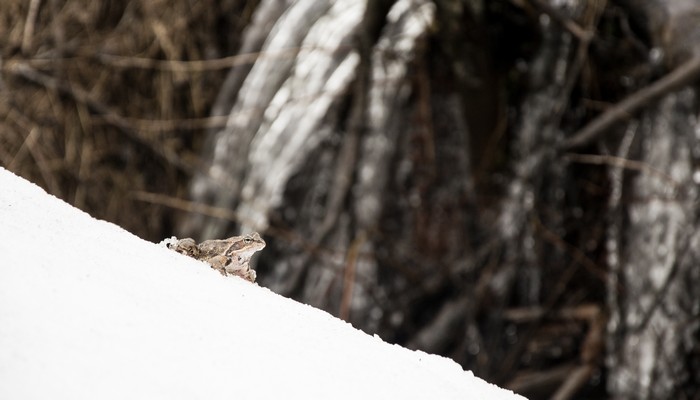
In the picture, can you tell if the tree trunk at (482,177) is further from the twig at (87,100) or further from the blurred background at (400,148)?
the twig at (87,100)

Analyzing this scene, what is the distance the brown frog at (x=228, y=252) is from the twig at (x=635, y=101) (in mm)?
1578

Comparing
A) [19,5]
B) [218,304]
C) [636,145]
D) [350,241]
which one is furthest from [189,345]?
[19,5]

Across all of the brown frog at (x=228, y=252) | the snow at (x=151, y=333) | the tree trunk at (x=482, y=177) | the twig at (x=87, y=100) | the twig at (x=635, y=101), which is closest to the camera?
the snow at (x=151, y=333)

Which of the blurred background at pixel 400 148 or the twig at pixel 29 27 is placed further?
the twig at pixel 29 27

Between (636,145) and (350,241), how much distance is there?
76 cm

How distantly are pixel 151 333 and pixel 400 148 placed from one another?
1.91 m

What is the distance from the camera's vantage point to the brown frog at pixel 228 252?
915 mm

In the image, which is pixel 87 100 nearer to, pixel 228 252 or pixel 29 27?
pixel 29 27

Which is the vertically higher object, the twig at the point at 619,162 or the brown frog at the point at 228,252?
the brown frog at the point at 228,252

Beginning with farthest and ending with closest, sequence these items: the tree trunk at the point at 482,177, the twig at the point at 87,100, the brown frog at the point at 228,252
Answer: the twig at the point at 87,100 < the tree trunk at the point at 482,177 < the brown frog at the point at 228,252

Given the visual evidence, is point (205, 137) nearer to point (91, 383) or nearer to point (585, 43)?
point (585, 43)

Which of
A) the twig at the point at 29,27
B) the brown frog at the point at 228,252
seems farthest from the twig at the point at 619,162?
the brown frog at the point at 228,252

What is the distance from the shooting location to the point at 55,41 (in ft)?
8.32

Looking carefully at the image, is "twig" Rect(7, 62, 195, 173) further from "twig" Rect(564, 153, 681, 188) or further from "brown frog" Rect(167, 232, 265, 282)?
"brown frog" Rect(167, 232, 265, 282)
